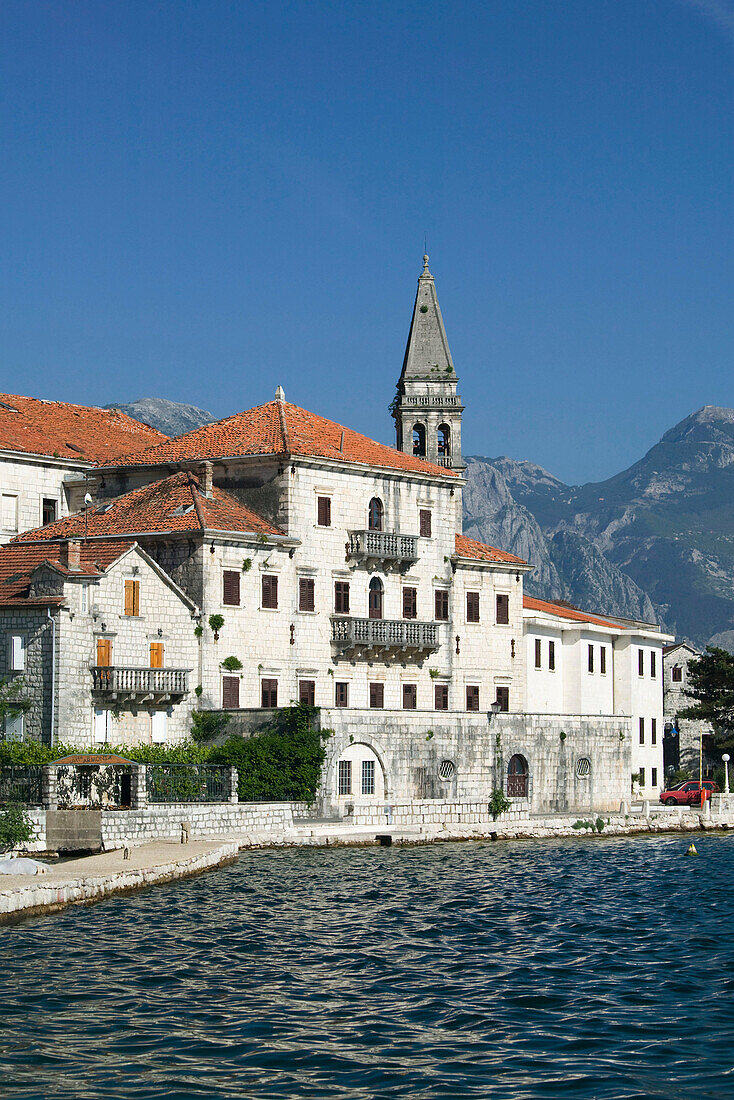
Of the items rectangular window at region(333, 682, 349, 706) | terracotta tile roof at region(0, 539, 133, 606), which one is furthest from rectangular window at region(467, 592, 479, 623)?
terracotta tile roof at region(0, 539, 133, 606)

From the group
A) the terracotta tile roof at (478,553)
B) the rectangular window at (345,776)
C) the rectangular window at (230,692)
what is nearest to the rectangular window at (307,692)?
the rectangular window at (230,692)

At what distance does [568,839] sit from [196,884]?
20.8m

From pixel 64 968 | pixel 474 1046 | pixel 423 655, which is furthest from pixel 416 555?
pixel 474 1046

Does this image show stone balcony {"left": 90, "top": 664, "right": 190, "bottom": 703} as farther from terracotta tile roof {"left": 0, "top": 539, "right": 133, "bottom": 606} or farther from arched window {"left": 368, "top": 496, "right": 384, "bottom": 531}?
arched window {"left": 368, "top": 496, "right": 384, "bottom": 531}

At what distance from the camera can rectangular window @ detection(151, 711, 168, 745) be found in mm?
52531

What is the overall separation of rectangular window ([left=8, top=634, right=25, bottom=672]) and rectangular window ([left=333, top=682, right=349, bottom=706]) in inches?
561

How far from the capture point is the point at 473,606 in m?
65.4

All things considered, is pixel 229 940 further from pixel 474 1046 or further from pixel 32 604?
pixel 32 604

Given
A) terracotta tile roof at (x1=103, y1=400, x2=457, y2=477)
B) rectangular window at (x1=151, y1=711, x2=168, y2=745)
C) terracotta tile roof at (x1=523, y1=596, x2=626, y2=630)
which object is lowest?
rectangular window at (x1=151, y1=711, x2=168, y2=745)

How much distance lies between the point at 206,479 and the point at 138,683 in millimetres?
10152

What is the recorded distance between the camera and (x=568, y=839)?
56281mm

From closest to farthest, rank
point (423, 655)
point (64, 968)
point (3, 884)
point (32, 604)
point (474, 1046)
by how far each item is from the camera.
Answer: point (474, 1046), point (64, 968), point (3, 884), point (32, 604), point (423, 655)

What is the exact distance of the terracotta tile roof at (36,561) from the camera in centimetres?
4941

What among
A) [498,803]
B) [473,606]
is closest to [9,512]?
[473,606]
